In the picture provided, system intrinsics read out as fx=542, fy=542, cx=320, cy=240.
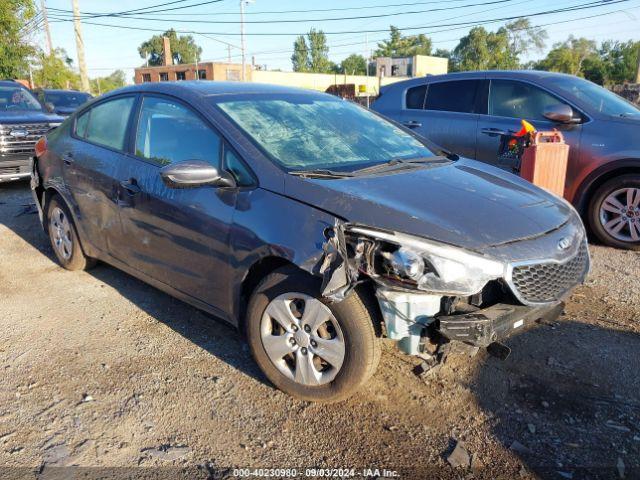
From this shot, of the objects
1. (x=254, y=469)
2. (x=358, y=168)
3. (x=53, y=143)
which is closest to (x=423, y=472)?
(x=254, y=469)

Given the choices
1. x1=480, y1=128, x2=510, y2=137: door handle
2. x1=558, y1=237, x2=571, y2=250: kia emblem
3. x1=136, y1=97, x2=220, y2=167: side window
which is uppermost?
x1=136, y1=97, x2=220, y2=167: side window

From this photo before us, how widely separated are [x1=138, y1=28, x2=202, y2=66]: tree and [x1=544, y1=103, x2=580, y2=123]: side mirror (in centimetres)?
9373

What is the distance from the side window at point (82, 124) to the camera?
184 inches

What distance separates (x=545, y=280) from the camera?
2715 mm

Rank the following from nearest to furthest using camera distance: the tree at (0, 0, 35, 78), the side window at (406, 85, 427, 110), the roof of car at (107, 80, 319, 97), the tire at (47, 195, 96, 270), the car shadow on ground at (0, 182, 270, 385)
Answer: the car shadow on ground at (0, 182, 270, 385) → the roof of car at (107, 80, 319, 97) → the tire at (47, 195, 96, 270) → the side window at (406, 85, 427, 110) → the tree at (0, 0, 35, 78)

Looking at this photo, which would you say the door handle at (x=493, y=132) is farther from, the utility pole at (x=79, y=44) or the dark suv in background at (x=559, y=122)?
the utility pole at (x=79, y=44)

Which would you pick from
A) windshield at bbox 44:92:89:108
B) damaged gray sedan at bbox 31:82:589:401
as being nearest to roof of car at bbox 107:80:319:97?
damaged gray sedan at bbox 31:82:589:401

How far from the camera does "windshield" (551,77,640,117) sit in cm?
568

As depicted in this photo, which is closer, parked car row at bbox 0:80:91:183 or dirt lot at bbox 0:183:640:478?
dirt lot at bbox 0:183:640:478

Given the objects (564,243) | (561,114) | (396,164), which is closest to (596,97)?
(561,114)

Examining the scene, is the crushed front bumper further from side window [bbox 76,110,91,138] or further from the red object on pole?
side window [bbox 76,110,91,138]

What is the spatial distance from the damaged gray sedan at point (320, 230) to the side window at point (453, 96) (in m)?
2.69

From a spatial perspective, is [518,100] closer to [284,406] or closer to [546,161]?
[546,161]

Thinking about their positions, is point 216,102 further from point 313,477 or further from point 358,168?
point 313,477
